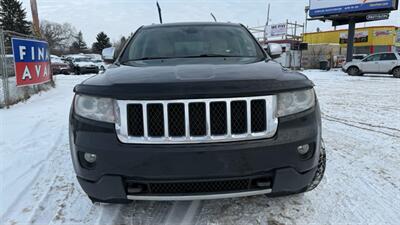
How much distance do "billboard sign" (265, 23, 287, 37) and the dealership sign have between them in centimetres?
3102

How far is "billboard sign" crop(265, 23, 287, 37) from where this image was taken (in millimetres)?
36513

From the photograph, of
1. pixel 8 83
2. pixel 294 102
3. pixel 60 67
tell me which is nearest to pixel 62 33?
pixel 60 67

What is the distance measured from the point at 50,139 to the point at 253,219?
3.41 m

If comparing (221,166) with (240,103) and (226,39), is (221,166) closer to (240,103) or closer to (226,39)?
(240,103)

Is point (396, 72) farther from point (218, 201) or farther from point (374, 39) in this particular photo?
point (374, 39)

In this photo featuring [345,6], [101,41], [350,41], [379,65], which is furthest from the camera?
[101,41]

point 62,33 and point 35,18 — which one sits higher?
point 62,33

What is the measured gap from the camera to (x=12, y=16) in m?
51.3

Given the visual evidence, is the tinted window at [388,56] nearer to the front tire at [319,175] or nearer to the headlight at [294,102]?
→ the front tire at [319,175]

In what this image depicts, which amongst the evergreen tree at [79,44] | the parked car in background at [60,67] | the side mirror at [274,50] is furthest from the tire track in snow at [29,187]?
the evergreen tree at [79,44]

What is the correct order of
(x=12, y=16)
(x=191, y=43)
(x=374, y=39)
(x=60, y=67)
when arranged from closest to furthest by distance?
(x=191, y=43) → (x=60, y=67) → (x=374, y=39) → (x=12, y=16)

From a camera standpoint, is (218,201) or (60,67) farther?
(60,67)

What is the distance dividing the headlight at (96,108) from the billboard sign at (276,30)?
3681 cm

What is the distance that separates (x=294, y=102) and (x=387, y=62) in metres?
19.5
